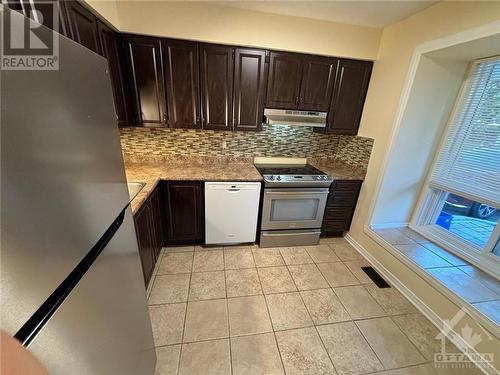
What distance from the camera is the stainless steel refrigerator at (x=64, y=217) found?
399 millimetres

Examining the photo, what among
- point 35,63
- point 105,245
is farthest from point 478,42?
point 105,245

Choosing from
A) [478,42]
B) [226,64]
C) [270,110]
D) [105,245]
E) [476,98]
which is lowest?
[105,245]

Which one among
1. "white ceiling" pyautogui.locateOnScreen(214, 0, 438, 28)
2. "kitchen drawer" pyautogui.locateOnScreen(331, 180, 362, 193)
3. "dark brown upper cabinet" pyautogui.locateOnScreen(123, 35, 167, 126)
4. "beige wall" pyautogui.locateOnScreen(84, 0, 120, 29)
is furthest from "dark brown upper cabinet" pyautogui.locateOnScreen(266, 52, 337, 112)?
"beige wall" pyautogui.locateOnScreen(84, 0, 120, 29)

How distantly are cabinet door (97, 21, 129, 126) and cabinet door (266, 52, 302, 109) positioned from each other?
1.51 meters

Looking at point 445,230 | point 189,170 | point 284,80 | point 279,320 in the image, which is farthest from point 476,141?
point 189,170

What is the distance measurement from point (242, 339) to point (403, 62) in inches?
116

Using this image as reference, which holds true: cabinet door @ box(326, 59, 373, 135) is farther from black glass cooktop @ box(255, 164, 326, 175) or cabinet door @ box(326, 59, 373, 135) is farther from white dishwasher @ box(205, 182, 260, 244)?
white dishwasher @ box(205, 182, 260, 244)

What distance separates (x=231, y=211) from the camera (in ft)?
7.78

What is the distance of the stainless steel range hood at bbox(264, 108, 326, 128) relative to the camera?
94.5 inches

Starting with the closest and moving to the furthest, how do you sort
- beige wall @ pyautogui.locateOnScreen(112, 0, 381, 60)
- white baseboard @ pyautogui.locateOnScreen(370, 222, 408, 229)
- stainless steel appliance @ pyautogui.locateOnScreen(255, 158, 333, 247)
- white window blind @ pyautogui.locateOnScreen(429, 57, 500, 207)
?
white window blind @ pyautogui.locateOnScreen(429, 57, 500, 207) < beige wall @ pyautogui.locateOnScreen(112, 0, 381, 60) < stainless steel appliance @ pyautogui.locateOnScreen(255, 158, 333, 247) < white baseboard @ pyautogui.locateOnScreen(370, 222, 408, 229)

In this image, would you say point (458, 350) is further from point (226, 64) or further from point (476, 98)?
point (226, 64)

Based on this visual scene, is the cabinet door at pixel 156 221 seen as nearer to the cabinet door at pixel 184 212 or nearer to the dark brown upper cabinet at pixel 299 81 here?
the cabinet door at pixel 184 212

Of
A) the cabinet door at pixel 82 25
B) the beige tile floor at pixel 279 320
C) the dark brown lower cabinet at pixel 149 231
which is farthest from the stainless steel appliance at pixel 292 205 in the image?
the cabinet door at pixel 82 25

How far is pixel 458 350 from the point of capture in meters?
1.57
